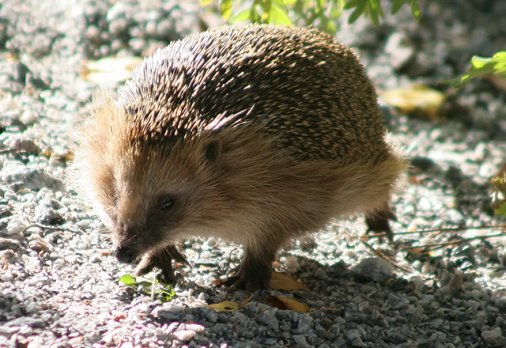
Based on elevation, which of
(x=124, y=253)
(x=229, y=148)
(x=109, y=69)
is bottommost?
(x=124, y=253)

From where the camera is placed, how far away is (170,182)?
4.29 m

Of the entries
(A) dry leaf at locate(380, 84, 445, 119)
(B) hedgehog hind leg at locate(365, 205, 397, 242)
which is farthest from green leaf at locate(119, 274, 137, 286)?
(A) dry leaf at locate(380, 84, 445, 119)

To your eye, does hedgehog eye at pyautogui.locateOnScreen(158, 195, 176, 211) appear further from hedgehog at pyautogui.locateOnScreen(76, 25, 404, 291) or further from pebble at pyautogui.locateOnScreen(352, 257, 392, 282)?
pebble at pyautogui.locateOnScreen(352, 257, 392, 282)

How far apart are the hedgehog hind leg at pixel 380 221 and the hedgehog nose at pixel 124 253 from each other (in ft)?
7.27

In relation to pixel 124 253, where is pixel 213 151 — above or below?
above

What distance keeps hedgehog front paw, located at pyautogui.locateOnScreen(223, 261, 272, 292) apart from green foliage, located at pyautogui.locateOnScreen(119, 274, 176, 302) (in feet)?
1.59

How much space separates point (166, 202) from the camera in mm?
4309

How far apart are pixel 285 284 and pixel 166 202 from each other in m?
0.94

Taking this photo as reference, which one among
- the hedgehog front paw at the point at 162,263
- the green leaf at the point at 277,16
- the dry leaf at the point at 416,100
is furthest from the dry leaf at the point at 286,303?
the dry leaf at the point at 416,100

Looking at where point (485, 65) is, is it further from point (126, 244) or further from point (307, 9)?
point (307, 9)

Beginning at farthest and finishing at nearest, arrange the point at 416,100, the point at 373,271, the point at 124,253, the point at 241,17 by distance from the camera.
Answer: the point at 416,100 < the point at 241,17 < the point at 373,271 < the point at 124,253

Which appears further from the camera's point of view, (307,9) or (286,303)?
(307,9)

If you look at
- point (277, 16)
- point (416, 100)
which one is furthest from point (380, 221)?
point (416, 100)

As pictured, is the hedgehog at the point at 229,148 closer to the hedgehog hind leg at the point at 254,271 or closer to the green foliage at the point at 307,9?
the hedgehog hind leg at the point at 254,271
